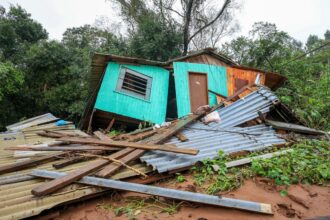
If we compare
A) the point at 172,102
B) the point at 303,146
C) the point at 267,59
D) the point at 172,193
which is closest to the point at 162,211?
the point at 172,193

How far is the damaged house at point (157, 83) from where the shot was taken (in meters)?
8.91

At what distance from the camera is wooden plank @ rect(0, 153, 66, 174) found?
3.57m

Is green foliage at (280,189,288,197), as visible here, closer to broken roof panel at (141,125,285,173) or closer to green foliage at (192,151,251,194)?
green foliage at (192,151,251,194)

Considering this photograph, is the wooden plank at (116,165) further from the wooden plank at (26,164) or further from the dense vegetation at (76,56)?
the dense vegetation at (76,56)

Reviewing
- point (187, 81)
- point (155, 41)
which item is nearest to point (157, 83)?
point (187, 81)

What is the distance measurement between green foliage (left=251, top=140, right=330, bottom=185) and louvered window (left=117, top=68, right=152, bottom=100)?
648 centimetres

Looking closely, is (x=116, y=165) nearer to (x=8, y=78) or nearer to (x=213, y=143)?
(x=213, y=143)

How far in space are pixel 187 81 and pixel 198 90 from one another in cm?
70

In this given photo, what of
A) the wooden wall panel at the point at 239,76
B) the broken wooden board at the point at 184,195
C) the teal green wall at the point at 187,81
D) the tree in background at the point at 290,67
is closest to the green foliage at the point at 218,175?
the broken wooden board at the point at 184,195

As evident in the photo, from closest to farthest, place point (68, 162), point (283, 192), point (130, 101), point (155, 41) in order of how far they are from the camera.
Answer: point (283, 192)
point (68, 162)
point (130, 101)
point (155, 41)

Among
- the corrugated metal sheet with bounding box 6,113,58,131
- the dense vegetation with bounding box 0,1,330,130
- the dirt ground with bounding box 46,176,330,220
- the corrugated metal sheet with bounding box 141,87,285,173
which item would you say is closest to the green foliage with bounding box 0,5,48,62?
the dense vegetation with bounding box 0,1,330,130

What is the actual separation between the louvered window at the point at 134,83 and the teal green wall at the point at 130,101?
0.49ft

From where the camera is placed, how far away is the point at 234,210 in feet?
7.89

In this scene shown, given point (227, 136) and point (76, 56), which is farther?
point (76, 56)
